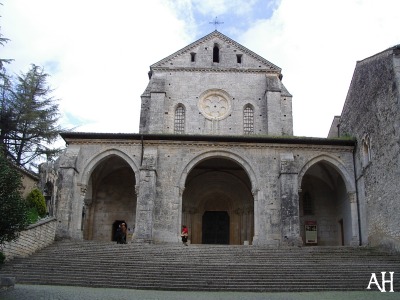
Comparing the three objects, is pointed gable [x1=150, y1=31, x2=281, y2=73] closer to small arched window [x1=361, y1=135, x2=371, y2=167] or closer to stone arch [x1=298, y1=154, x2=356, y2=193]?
stone arch [x1=298, y1=154, x2=356, y2=193]

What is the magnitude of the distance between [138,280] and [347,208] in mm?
14145

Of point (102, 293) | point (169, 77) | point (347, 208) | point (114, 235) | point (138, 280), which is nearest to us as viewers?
point (102, 293)

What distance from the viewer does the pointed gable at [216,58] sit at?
3086cm

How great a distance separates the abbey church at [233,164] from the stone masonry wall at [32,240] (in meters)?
0.96

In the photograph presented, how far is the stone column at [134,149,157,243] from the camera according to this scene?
2141 cm

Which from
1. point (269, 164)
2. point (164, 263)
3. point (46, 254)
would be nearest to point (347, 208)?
point (269, 164)

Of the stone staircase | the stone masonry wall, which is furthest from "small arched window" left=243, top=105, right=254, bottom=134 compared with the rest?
the stone masonry wall

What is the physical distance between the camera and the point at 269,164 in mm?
23484

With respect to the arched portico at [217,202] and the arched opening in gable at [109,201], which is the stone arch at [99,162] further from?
the arched portico at [217,202]

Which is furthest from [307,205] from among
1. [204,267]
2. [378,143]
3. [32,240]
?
[32,240]

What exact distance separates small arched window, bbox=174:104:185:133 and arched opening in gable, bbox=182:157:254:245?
12.9 feet

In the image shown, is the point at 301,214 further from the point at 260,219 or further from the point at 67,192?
the point at 67,192

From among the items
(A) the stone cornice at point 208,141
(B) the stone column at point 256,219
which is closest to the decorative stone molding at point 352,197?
(A) the stone cornice at point 208,141

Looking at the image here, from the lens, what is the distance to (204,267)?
16.0 meters
